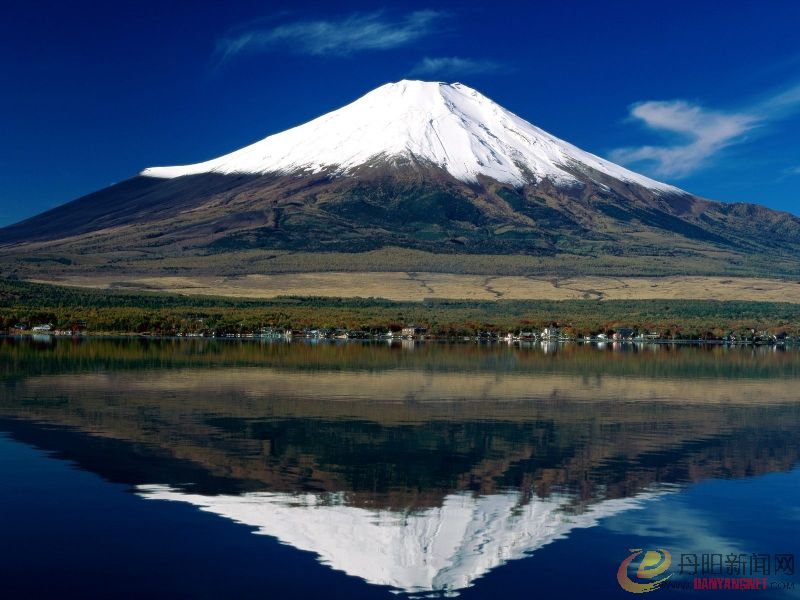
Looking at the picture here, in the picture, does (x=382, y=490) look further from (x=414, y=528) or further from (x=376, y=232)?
(x=376, y=232)

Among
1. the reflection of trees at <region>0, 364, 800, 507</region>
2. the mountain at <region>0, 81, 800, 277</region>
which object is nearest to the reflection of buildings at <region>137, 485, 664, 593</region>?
the reflection of trees at <region>0, 364, 800, 507</region>

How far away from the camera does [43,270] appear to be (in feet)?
426

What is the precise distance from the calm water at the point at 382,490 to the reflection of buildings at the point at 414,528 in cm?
4

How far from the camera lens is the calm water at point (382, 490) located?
11172mm

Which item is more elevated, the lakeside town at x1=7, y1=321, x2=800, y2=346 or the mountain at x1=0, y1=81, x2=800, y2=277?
the mountain at x1=0, y1=81, x2=800, y2=277

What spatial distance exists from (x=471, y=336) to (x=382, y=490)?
66.7m

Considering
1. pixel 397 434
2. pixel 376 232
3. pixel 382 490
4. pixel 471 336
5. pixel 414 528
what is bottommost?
pixel 414 528

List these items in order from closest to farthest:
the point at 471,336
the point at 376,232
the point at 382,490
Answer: the point at 382,490
the point at 471,336
the point at 376,232
